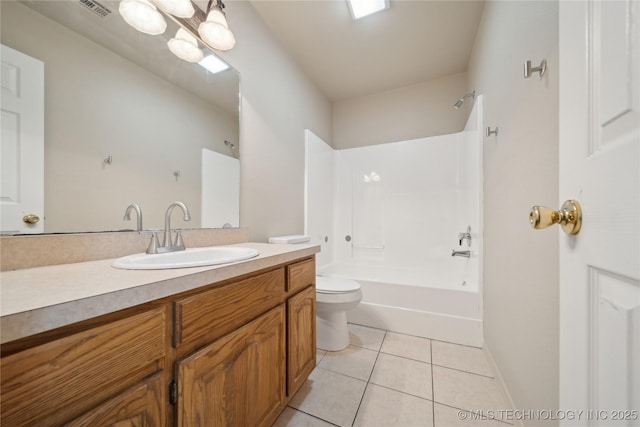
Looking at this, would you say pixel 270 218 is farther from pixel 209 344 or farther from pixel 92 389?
pixel 92 389

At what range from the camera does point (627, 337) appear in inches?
13.0

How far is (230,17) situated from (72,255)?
164cm

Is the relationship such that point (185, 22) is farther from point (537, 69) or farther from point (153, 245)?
point (537, 69)

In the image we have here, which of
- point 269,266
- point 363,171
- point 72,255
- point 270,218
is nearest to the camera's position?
point 72,255

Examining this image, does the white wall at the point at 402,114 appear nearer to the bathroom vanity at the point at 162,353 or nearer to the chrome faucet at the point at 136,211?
the bathroom vanity at the point at 162,353

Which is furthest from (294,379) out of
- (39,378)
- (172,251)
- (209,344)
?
(39,378)

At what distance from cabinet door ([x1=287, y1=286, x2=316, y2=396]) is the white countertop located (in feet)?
1.45

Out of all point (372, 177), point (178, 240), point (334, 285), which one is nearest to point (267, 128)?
point (178, 240)

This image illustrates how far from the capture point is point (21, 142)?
0.72 metres

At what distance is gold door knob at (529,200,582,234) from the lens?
1.39ft

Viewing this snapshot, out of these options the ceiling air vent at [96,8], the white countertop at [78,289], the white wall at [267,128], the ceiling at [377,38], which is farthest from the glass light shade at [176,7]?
the white countertop at [78,289]

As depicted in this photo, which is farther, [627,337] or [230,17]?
[230,17]

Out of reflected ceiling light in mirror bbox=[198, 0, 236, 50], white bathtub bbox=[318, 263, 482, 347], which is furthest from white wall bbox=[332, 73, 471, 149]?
reflected ceiling light in mirror bbox=[198, 0, 236, 50]

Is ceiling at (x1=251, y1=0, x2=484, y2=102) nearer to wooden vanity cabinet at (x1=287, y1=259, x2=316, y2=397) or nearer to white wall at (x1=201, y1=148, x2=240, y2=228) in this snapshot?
white wall at (x1=201, y1=148, x2=240, y2=228)
